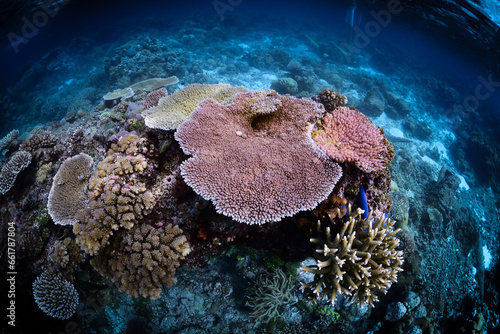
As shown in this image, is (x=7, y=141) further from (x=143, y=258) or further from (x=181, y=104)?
(x=143, y=258)

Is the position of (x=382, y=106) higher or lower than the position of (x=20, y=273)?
lower

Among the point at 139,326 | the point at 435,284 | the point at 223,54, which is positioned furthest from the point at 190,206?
the point at 223,54

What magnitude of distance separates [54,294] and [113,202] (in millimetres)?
2631

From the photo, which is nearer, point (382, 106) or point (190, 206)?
point (190, 206)

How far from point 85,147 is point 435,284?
36.4ft

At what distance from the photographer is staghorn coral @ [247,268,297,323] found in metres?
3.83

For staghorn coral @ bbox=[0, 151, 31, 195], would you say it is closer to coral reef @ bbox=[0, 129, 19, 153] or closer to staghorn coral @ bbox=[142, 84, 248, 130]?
coral reef @ bbox=[0, 129, 19, 153]

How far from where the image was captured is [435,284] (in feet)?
23.5

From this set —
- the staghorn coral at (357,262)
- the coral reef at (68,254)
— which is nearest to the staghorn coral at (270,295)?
the staghorn coral at (357,262)

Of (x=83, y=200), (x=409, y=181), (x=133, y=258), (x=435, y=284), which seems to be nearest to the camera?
(x=133, y=258)

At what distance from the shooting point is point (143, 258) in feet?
8.98

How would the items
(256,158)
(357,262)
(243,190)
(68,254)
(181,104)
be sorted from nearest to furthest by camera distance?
(243,190), (357,262), (256,158), (68,254), (181,104)

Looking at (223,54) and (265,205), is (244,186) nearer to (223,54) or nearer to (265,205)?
(265,205)
